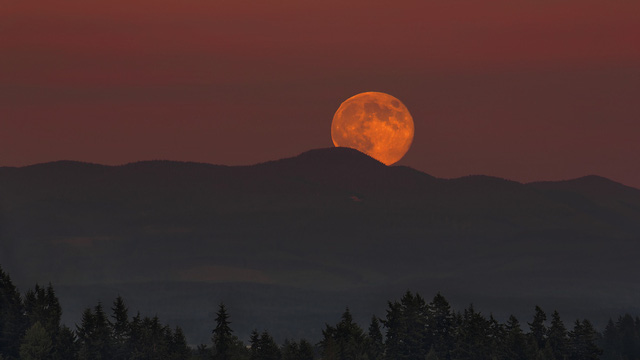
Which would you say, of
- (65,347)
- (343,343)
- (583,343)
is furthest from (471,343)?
(65,347)

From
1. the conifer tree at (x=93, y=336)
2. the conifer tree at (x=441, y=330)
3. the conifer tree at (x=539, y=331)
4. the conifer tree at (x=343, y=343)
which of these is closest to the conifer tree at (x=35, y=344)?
the conifer tree at (x=93, y=336)

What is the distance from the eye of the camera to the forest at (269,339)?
147875 millimetres

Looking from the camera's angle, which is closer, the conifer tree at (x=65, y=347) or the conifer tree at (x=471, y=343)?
the conifer tree at (x=65, y=347)

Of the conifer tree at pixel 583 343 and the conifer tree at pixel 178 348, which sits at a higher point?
the conifer tree at pixel 178 348

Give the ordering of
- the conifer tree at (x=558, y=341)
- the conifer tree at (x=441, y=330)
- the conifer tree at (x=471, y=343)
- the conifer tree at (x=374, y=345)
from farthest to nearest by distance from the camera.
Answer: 1. the conifer tree at (x=558, y=341)
2. the conifer tree at (x=441, y=330)
3. the conifer tree at (x=471, y=343)
4. the conifer tree at (x=374, y=345)

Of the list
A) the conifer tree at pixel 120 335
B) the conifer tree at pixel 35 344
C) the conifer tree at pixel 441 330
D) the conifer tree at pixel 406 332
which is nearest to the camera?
the conifer tree at pixel 35 344

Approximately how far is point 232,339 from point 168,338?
24.1m

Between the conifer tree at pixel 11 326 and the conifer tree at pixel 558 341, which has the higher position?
the conifer tree at pixel 11 326

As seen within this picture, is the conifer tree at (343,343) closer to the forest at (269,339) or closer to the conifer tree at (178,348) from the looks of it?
the forest at (269,339)

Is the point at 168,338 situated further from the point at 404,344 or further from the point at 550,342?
the point at 550,342

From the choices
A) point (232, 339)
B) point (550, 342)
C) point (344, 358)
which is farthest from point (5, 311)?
point (550, 342)

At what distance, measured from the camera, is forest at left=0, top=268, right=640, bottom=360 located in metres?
148

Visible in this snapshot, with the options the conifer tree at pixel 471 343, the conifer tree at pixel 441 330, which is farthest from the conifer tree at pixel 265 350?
the conifer tree at pixel 471 343

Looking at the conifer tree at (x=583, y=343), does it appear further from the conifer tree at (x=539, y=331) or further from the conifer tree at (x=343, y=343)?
the conifer tree at (x=343, y=343)
